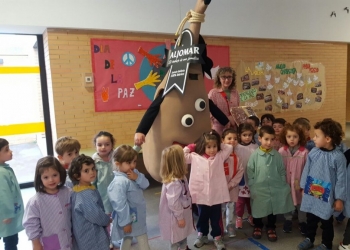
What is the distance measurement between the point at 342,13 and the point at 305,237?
566cm

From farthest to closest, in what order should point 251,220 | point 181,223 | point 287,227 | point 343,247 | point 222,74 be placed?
point 222,74 < point 251,220 < point 287,227 < point 343,247 < point 181,223

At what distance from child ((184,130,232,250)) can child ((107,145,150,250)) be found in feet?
1.70

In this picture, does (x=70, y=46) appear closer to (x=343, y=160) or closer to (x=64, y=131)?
(x=64, y=131)

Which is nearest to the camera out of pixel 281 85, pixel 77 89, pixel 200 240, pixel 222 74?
pixel 200 240

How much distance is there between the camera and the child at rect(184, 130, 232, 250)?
8.18 ft

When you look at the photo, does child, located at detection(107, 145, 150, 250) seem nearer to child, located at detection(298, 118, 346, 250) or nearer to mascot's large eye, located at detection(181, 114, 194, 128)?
mascot's large eye, located at detection(181, 114, 194, 128)

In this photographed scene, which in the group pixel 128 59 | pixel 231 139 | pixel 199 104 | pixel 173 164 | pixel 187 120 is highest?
pixel 128 59

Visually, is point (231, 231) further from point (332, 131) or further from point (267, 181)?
point (332, 131)

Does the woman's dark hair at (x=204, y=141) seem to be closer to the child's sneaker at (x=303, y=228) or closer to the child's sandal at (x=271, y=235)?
the child's sandal at (x=271, y=235)

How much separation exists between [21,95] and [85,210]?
10.9ft

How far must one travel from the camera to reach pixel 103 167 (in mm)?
2568

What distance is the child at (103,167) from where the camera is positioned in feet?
8.36

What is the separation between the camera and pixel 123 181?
2.12m

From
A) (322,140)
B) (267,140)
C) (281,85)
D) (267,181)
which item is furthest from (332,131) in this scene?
(281,85)
